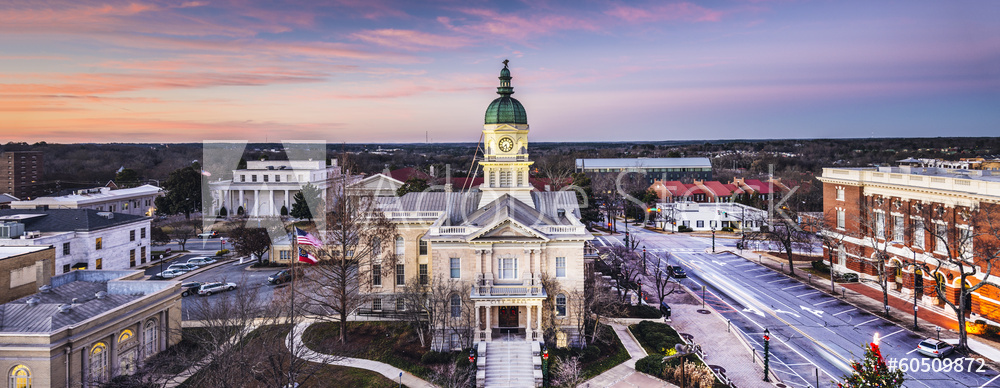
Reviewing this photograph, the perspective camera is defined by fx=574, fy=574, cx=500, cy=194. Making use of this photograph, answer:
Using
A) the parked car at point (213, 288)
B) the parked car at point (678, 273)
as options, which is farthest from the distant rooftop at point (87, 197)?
the parked car at point (678, 273)

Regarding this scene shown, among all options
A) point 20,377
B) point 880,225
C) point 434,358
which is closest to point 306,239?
point 434,358

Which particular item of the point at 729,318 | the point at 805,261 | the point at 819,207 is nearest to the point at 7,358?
the point at 729,318

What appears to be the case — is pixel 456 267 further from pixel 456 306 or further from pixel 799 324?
pixel 799 324

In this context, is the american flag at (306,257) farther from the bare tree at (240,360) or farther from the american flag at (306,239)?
the bare tree at (240,360)

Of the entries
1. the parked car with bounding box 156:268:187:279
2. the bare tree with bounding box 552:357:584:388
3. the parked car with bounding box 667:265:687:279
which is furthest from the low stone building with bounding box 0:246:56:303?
the parked car with bounding box 667:265:687:279

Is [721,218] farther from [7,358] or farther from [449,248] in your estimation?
[7,358]

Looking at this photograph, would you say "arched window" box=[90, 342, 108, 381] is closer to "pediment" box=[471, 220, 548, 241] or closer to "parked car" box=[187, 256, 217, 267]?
"pediment" box=[471, 220, 548, 241]
